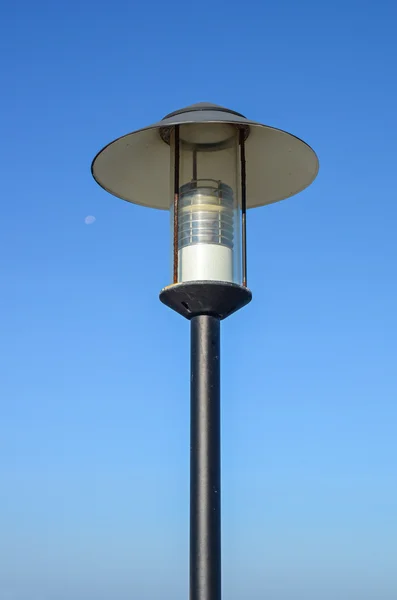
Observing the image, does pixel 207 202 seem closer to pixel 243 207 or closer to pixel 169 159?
pixel 243 207

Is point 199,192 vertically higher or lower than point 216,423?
higher

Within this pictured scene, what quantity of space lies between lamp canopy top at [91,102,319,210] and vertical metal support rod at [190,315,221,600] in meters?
1.83

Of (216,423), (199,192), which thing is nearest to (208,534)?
(216,423)

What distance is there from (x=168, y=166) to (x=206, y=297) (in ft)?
6.14

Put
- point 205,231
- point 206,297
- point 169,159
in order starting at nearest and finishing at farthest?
point 206,297, point 205,231, point 169,159

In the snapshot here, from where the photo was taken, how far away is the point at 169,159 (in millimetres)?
10391

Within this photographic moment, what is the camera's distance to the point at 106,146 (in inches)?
388

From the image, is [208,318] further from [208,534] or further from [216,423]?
[208,534]

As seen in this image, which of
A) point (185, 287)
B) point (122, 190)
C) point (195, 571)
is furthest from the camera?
point (122, 190)

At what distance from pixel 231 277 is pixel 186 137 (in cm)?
148

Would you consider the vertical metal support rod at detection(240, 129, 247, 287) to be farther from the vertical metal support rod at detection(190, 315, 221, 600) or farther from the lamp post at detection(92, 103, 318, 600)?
the vertical metal support rod at detection(190, 315, 221, 600)

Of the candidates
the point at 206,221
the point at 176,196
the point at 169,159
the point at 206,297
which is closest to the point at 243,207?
the point at 206,221

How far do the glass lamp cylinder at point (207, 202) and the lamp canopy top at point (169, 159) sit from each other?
18cm

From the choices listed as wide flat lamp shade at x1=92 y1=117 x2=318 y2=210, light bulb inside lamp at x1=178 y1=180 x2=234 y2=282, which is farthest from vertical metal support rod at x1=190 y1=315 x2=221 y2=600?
wide flat lamp shade at x1=92 y1=117 x2=318 y2=210
